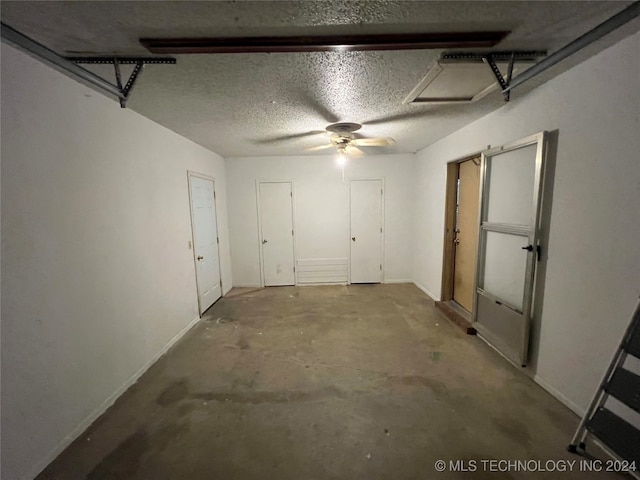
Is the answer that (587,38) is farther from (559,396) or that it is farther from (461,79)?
(559,396)

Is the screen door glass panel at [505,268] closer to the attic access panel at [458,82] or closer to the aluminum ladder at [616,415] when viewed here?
the aluminum ladder at [616,415]

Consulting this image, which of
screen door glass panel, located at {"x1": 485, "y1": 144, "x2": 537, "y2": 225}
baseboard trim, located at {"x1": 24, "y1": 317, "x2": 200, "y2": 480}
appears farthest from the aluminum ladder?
baseboard trim, located at {"x1": 24, "y1": 317, "x2": 200, "y2": 480}

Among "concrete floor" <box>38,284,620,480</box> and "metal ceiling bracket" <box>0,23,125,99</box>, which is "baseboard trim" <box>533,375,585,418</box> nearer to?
"concrete floor" <box>38,284,620,480</box>

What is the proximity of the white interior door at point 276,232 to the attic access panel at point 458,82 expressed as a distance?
2774 millimetres

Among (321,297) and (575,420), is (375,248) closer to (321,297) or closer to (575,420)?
(321,297)

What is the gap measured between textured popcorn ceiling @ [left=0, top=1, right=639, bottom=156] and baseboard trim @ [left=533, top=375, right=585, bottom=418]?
231 centimetres

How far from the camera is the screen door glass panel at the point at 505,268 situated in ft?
7.28

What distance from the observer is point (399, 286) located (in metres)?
4.54

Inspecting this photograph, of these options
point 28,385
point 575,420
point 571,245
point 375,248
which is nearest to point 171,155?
point 28,385

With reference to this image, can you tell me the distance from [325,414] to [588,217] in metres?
2.22

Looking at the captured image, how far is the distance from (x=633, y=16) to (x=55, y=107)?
318 centimetres

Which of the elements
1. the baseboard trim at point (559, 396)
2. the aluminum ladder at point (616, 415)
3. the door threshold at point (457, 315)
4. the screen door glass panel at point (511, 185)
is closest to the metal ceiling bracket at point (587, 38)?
the screen door glass panel at point (511, 185)

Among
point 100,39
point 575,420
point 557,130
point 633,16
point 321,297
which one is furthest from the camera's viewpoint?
point 321,297

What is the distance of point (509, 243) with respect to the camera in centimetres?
235
